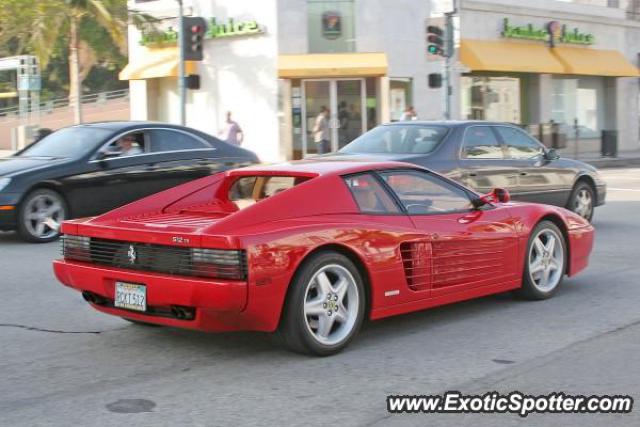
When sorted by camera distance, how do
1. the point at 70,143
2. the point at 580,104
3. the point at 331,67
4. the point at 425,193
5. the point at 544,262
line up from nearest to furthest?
the point at 425,193
the point at 544,262
the point at 70,143
the point at 331,67
the point at 580,104

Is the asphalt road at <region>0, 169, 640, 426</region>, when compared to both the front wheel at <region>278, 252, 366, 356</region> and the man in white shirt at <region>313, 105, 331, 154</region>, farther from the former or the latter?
the man in white shirt at <region>313, 105, 331, 154</region>

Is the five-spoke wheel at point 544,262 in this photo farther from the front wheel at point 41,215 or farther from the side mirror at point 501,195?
the front wheel at point 41,215

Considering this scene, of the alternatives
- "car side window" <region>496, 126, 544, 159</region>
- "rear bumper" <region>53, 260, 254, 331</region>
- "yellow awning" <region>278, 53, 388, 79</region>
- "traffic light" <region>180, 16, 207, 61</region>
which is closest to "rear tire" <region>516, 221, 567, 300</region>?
"rear bumper" <region>53, 260, 254, 331</region>

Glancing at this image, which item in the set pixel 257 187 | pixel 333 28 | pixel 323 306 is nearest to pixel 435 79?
pixel 333 28

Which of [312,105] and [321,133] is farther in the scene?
[312,105]

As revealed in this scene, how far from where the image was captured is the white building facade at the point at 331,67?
1142 inches

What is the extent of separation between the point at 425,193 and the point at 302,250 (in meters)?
1.49

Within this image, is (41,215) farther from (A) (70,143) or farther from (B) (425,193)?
(B) (425,193)

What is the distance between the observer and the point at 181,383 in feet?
16.9

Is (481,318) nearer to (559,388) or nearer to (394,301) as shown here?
(394,301)

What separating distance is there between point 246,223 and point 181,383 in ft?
3.34

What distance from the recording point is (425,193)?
667cm

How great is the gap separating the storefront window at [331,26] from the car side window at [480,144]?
17992 millimetres

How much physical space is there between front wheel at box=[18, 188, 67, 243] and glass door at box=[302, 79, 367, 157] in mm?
17853
